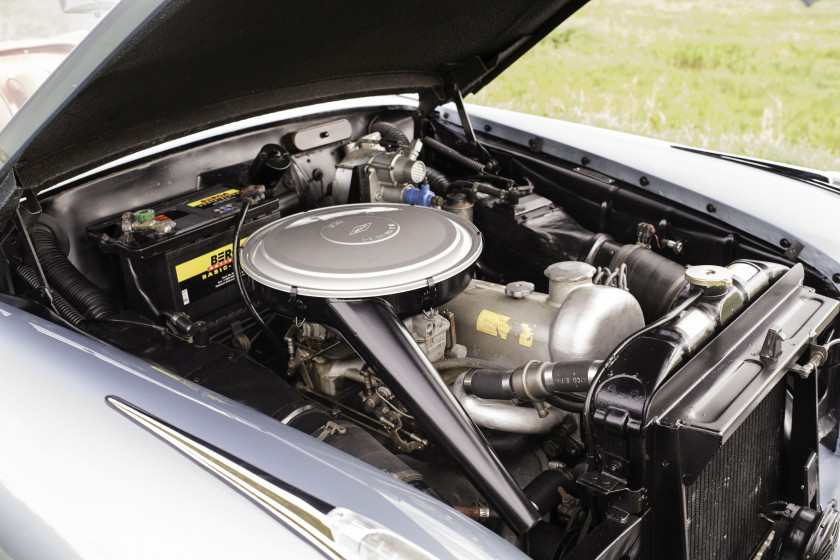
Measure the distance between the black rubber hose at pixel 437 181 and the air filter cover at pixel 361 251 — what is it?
1.56 feet

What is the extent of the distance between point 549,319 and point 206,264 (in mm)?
755

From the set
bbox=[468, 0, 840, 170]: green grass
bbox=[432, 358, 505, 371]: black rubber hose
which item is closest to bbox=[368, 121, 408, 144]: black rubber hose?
bbox=[432, 358, 505, 371]: black rubber hose

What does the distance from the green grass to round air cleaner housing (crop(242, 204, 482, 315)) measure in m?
4.36

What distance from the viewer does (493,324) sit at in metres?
1.48

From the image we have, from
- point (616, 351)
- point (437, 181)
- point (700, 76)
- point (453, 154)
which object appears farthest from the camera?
point (700, 76)

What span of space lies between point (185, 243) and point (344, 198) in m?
0.54

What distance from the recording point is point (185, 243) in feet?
4.98

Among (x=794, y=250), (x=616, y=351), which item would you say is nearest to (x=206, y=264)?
(x=616, y=351)

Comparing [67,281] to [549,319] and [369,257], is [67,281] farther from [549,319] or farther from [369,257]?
[549,319]

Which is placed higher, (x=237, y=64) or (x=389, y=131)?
(x=237, y=64)

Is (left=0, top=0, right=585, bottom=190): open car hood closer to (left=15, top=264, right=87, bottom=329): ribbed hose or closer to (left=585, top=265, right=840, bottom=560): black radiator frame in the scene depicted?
(left=15, top=264, right=87, bottom=329): ribbed hose

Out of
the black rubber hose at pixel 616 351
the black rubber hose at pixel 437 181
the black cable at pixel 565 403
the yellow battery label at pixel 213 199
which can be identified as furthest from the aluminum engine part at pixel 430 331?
the black rubber hose at pixel 437 181

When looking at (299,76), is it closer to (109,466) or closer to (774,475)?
(109,466)

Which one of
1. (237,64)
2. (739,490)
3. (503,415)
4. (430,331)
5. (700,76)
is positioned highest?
(237,64)
